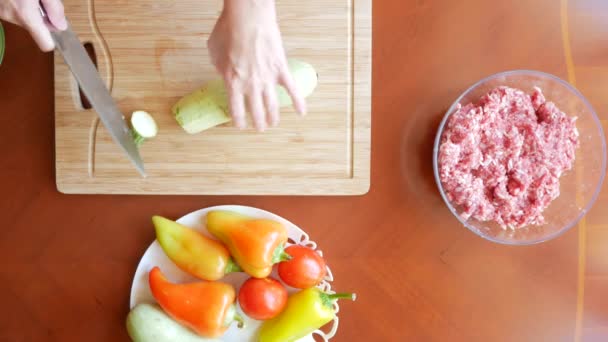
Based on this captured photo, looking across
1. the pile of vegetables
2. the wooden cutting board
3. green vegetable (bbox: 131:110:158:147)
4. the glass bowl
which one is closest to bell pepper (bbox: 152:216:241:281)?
the pile of vegetables

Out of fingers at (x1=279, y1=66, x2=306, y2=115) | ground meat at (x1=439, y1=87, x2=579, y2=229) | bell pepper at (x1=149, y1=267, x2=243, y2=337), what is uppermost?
fingers at (x1=279, y1=66, x2=306, y2=115)

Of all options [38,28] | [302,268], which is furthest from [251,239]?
[38,28]

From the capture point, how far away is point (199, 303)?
1.22 metres

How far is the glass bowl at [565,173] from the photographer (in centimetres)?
130

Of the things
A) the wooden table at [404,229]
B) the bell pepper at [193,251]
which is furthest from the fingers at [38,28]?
the bell pepper at [193,251]

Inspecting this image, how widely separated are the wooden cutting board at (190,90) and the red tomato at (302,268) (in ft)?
0.52

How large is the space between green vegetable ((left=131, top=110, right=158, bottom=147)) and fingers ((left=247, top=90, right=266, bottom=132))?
33 cm

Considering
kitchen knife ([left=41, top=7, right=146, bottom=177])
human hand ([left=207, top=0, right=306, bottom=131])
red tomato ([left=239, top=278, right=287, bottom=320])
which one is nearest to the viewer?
human hand ([left=207, top=0, right=306, bottom=131])

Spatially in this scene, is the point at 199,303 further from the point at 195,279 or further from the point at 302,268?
the point at 302,268

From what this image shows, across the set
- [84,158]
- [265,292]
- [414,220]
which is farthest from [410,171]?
[84,158]

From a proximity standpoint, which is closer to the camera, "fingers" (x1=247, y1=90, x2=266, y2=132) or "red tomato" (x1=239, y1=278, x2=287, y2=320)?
"fingers" (x1=247, y1=90, x2=266, y2=132)

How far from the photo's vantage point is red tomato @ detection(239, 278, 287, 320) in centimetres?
122

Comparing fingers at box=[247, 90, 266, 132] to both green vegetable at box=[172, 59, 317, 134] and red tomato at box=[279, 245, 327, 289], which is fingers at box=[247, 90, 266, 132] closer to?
green vegetable at box=[172, 59, 317, 134]

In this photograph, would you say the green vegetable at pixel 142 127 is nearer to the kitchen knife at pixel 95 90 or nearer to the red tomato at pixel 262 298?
the kitchen knife at pixel 95 90
